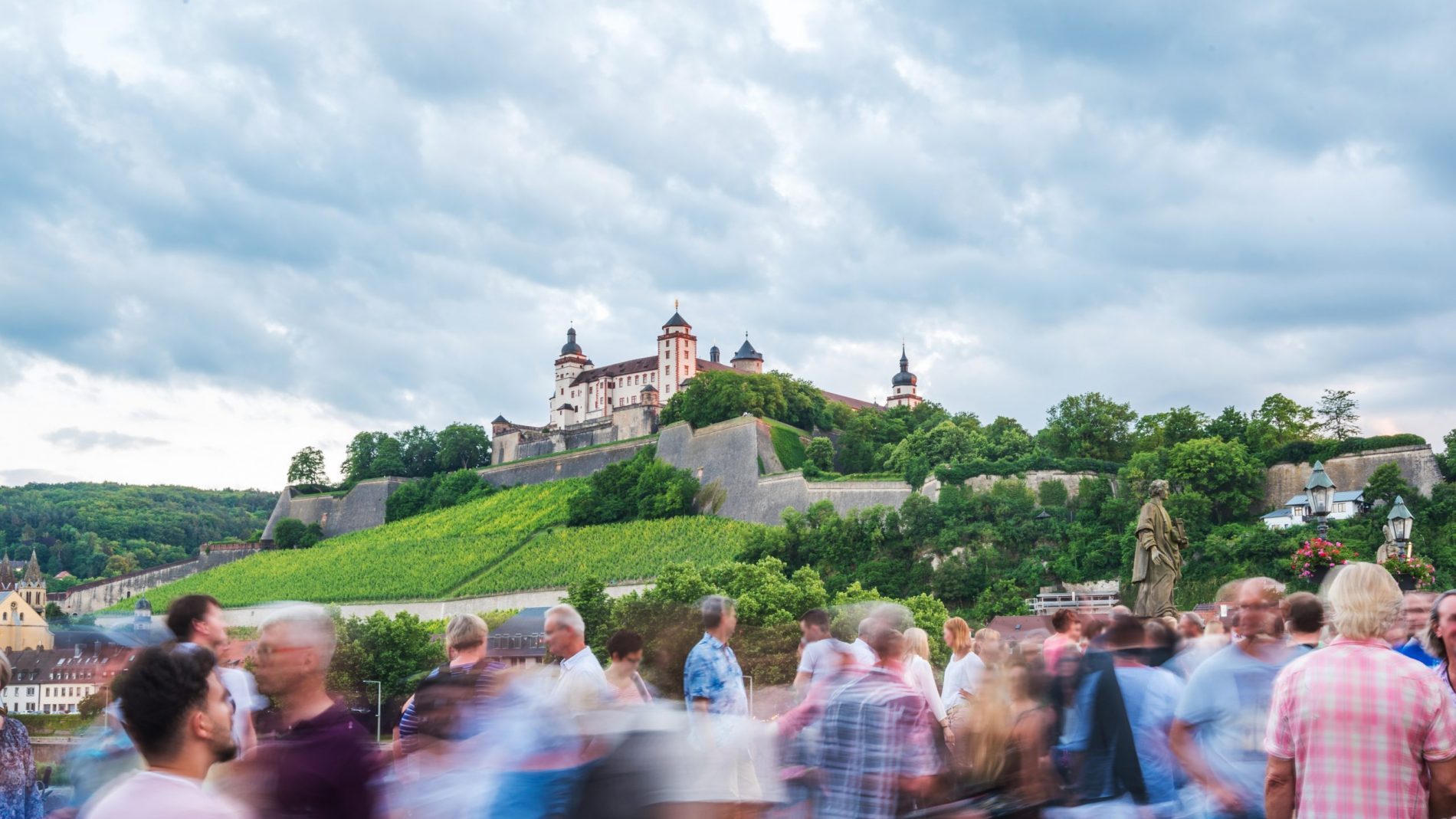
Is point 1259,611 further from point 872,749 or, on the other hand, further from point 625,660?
point 625,660

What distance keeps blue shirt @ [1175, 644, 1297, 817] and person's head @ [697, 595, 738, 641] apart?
7.13 ft

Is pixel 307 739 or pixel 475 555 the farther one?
pixel 475 555

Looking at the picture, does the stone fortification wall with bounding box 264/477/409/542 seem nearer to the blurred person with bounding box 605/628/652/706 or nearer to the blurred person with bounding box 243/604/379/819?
the blurred person with bounding box 605/628/652/706

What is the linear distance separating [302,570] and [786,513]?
29.7m

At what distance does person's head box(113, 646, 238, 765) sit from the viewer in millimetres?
2736

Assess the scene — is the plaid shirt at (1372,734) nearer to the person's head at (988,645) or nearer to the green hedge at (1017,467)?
the person's head at (988,645)

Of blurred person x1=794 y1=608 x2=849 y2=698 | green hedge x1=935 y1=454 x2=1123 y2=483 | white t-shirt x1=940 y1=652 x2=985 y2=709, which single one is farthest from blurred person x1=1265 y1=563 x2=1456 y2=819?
green hedge x1=935 y1=454 x2=1123 y2=483

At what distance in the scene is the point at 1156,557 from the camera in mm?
10336

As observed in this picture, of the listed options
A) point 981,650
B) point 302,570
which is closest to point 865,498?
point 302,570

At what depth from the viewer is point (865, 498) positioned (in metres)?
50.1

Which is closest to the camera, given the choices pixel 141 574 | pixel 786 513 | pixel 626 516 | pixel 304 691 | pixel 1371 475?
pixel 304 691

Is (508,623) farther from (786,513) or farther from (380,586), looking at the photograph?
(380,586)

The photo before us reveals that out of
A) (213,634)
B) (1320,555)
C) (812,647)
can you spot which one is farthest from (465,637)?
(1320,555)

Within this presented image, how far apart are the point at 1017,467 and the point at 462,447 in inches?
1628
